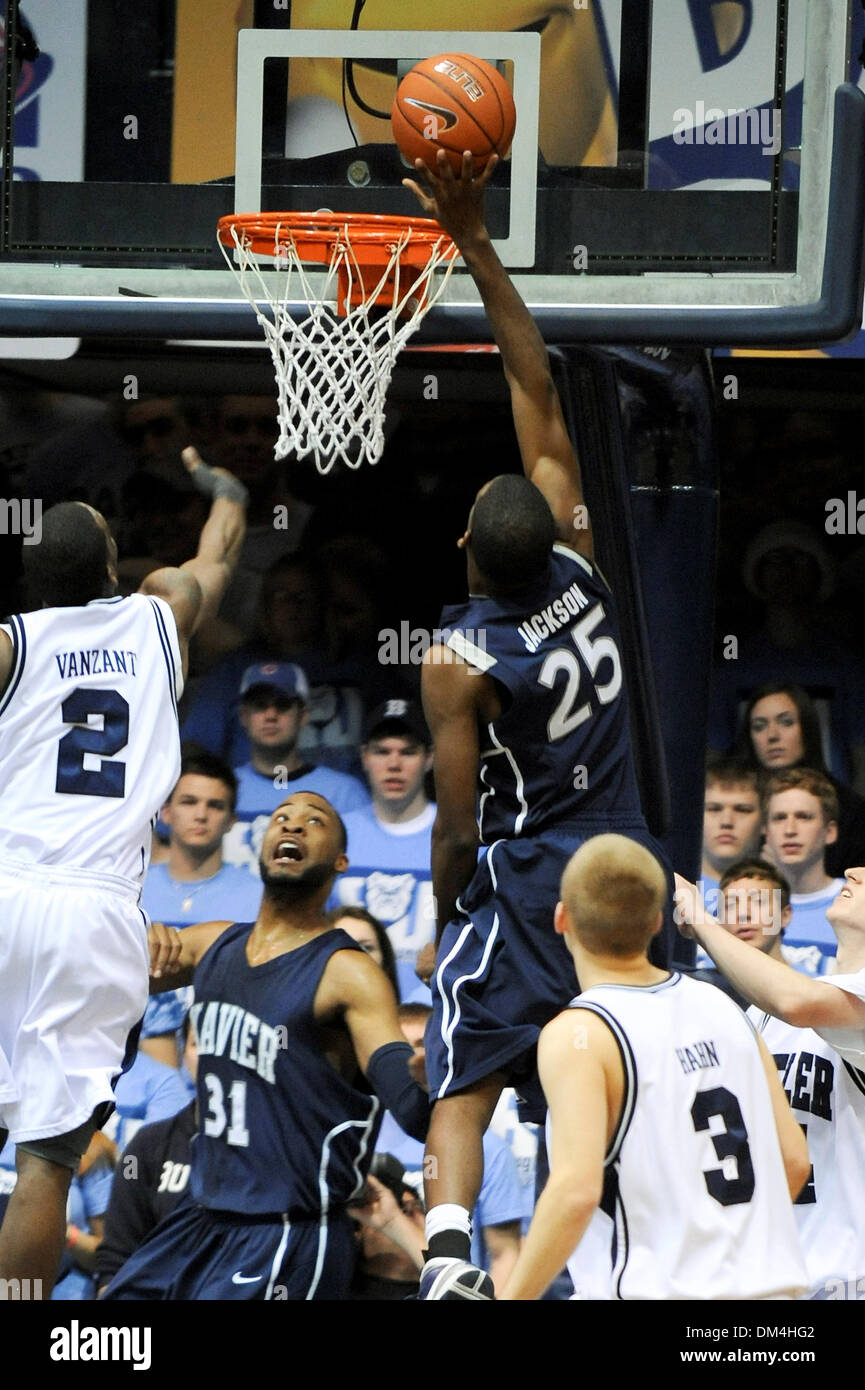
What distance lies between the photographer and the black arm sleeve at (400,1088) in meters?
4.12

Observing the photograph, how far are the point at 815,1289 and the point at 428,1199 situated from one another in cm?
96

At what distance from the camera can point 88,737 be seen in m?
4.26

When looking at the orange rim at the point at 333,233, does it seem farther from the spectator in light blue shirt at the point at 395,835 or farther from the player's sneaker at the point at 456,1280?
the player's sneaker at the point at 456,1280

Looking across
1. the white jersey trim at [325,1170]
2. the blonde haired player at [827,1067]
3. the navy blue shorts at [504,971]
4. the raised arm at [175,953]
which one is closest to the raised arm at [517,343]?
the navy blue shorts at [504,971]

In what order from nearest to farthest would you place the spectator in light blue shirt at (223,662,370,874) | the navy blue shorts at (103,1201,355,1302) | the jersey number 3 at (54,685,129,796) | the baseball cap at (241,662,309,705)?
1. the jersey number 3 at (54,685,129,796)
2. the navy blue shorts at (103,1201,355,1302)
3. the spectator in light blue shirt at (223,662,370,874)
4. the baseball cap at (241,662,309,705)

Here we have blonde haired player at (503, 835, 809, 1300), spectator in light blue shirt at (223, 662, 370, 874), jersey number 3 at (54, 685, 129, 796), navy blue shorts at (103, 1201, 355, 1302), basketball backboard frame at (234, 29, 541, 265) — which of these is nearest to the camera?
blonde haired player at (503, 835, 809, 1300)

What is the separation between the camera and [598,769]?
4.20m

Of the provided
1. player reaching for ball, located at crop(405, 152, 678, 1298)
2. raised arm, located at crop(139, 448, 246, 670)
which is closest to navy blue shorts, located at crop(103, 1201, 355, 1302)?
player reaching for ball, located at crop(405, 152, 678, 1298)

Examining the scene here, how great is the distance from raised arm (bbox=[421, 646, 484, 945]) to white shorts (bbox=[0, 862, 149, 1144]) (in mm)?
716

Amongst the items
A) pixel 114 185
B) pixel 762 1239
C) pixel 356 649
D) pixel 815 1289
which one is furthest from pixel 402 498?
pixel 762 1239

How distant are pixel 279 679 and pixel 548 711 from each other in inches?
76.6

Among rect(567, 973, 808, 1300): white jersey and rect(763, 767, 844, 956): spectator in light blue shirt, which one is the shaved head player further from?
rect(763, 767, 844, 956): spectator in light blue shirt

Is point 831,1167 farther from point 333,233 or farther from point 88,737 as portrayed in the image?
point 333,233

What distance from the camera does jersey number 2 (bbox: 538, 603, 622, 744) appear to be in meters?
4.16
